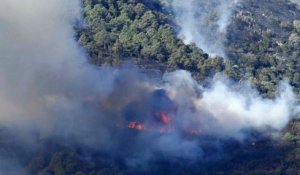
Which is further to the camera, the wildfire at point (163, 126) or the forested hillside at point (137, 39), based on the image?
the forested hillside at point (137, 39)

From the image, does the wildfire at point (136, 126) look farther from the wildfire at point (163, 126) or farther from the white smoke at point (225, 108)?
the white smoke at point (225, 108)

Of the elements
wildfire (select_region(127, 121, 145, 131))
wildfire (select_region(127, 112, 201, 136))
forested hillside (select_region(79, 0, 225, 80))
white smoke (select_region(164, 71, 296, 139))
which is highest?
forested hillside (select_region(79, 0, 225, 80))

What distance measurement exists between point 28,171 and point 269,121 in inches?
1075

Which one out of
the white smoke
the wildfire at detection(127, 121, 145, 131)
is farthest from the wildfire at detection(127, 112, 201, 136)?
the white smoke

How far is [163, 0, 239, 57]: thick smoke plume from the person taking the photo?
370 ft

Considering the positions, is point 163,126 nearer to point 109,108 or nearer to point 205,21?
point 109,108

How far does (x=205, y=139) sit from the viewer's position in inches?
3000

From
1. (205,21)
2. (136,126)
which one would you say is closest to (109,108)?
(136,126)

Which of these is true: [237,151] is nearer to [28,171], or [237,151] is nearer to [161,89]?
[161,89]

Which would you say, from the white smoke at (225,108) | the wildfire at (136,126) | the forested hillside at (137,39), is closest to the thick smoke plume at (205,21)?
the forested hillside at (137,39)

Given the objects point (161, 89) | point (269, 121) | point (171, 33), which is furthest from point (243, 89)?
point (171, 33)

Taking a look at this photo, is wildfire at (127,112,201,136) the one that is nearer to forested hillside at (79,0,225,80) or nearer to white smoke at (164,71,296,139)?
white smoke at (164,71,296,139)

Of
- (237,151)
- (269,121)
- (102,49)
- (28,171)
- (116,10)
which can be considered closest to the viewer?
(28,171)

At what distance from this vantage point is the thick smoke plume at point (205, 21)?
112688 mm
